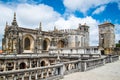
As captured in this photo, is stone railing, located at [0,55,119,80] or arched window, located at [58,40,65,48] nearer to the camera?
stone railing, located at [0,55,119,80]

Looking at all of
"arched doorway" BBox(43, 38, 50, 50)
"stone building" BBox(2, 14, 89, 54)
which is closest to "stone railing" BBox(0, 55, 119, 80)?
"stone building" BBox(2, 14, 89, 54)

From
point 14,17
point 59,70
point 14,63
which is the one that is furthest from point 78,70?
point 14,17

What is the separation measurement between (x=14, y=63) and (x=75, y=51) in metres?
15.5

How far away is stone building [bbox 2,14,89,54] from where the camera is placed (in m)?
34.5

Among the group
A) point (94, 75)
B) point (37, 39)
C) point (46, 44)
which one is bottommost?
point (94, 75)

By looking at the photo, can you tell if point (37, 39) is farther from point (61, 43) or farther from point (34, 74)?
point (34, 74)

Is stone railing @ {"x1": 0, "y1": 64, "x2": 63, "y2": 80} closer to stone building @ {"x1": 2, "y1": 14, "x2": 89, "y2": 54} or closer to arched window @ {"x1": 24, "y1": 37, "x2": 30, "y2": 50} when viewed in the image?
stone building @ {"x1": 2, "y1": 14, "x2": 89, "y2": 54}

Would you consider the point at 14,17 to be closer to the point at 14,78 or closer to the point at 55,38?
the point at 55,38

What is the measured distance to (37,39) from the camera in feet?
130

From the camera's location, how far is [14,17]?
35.3 m

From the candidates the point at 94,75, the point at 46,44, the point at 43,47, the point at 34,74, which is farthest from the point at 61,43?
the point at 34,74

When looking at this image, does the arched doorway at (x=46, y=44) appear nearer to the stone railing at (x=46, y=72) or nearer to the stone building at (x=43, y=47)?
the stone building at (x=43, y=47)

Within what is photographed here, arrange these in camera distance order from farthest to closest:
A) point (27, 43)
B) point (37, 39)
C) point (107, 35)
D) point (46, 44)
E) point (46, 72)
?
1. point (107, 35)
2. point (46, 44)
3. point (37, 39)
4. point (27, 43)
5. point (46, 72)

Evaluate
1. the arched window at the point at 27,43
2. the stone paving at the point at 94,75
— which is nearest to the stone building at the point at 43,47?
the arched window at the point at 27,43
